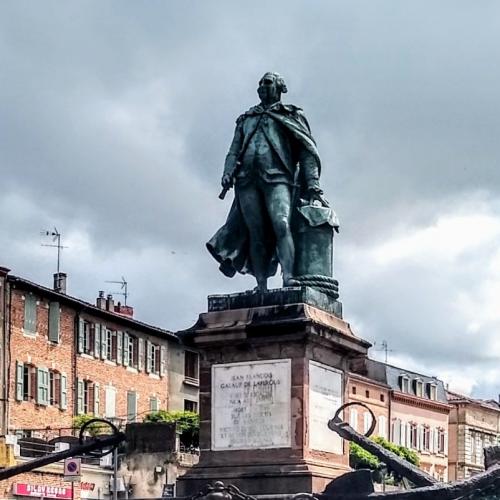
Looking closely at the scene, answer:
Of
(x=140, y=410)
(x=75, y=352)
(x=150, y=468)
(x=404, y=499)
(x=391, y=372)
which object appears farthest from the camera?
(x=391, y=372)

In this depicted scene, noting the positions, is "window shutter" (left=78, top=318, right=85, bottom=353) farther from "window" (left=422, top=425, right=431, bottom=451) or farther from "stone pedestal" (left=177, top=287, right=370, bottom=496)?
"stone pedestal" (left=177, top=287, right=370, bottom=496)

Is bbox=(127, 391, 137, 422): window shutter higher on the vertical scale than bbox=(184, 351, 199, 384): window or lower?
lower

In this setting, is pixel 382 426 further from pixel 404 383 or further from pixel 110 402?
pixel 110 402

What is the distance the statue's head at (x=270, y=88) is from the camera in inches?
603

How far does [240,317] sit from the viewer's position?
571 inches

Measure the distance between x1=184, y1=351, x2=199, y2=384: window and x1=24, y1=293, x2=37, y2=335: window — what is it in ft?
50.4

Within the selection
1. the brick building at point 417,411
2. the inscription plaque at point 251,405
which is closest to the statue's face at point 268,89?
the inscription plaque at point 251,405

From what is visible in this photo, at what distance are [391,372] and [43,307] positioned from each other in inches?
1436

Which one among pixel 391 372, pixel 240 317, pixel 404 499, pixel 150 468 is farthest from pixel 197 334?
pixel 391 372

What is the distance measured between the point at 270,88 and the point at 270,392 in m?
3.55

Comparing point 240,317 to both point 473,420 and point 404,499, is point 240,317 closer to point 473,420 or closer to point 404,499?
point 404,499

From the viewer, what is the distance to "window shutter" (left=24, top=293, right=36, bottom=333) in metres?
57.6

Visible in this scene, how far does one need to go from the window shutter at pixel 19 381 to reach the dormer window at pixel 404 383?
39.6 metres

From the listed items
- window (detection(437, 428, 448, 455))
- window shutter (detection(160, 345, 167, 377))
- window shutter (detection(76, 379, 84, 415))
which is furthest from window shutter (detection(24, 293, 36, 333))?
window (detection(437, 428, 448, 455))
